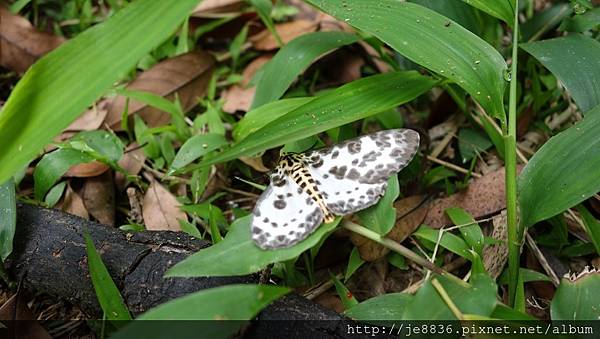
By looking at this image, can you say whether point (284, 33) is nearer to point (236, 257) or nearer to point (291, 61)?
point (291, 61)

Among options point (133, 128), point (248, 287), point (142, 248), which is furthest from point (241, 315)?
point (133, 128)

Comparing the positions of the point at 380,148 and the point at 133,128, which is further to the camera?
the point at 133,128

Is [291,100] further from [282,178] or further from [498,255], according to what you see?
[498,255]

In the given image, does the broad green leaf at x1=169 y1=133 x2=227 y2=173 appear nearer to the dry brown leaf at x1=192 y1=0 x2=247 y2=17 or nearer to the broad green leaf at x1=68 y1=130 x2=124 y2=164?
the broad green leaf at x1=68 y1=130 x2=124 y2=164

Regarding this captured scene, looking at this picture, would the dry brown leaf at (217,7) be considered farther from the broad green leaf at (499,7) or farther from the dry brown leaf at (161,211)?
the broad green leaf at (499,7)

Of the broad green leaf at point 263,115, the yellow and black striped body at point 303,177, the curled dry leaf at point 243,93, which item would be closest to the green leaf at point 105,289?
the yellow and black striped body at point 303,177

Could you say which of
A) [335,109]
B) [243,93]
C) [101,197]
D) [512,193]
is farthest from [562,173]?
[101,197]
